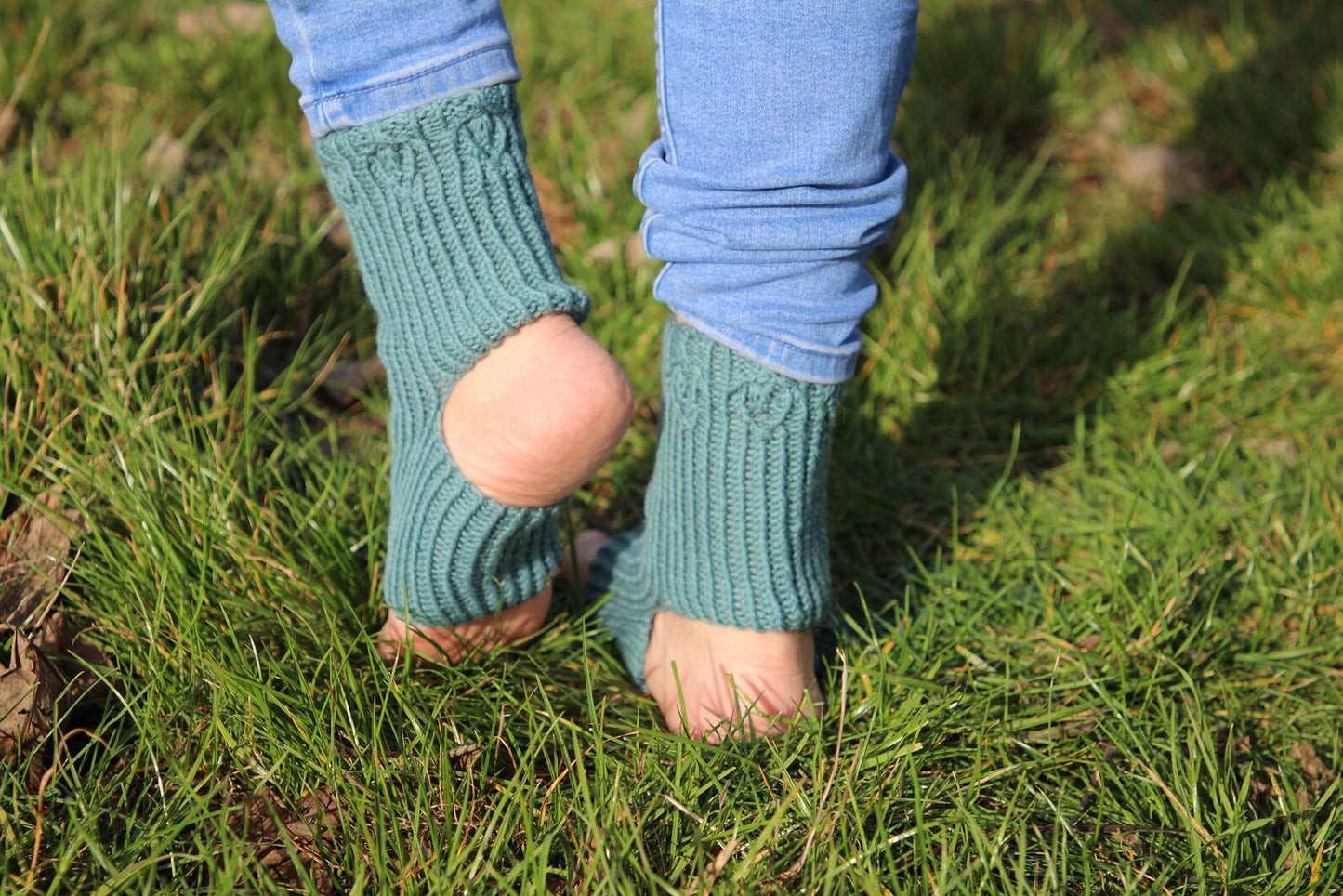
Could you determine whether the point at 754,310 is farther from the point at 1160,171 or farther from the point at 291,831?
the point at 1160,171

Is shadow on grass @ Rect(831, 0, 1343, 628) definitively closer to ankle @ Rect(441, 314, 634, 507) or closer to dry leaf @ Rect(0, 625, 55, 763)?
ankle @ Rect(441, 314, 634, 507)

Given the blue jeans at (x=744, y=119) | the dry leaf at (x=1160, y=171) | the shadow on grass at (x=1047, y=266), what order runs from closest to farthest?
the blue jeans at (x=744, y=119)
the shadow on grass at (x=1047, y=266)
the dry leaf at (x=1160, y=171)

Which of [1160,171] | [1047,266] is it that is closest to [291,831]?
[1047,266]

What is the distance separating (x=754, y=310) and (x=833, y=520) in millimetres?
497

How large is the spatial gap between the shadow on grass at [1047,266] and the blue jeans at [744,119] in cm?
42

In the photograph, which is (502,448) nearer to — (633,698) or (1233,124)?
(633,698)

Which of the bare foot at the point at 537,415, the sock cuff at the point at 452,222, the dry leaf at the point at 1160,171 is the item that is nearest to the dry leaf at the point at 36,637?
the bare foot at the point at 537,415

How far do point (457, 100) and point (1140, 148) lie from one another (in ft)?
5.44

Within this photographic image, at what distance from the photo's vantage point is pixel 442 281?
97 centimetres

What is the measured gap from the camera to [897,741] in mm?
974

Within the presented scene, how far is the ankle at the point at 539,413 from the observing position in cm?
91

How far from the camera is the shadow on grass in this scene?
141cm

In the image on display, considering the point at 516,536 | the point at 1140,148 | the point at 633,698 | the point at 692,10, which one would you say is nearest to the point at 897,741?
the point at 633,698

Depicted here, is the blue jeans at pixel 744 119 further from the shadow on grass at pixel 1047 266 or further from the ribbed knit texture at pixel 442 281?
the shadow on grass at pixel 1047 266
